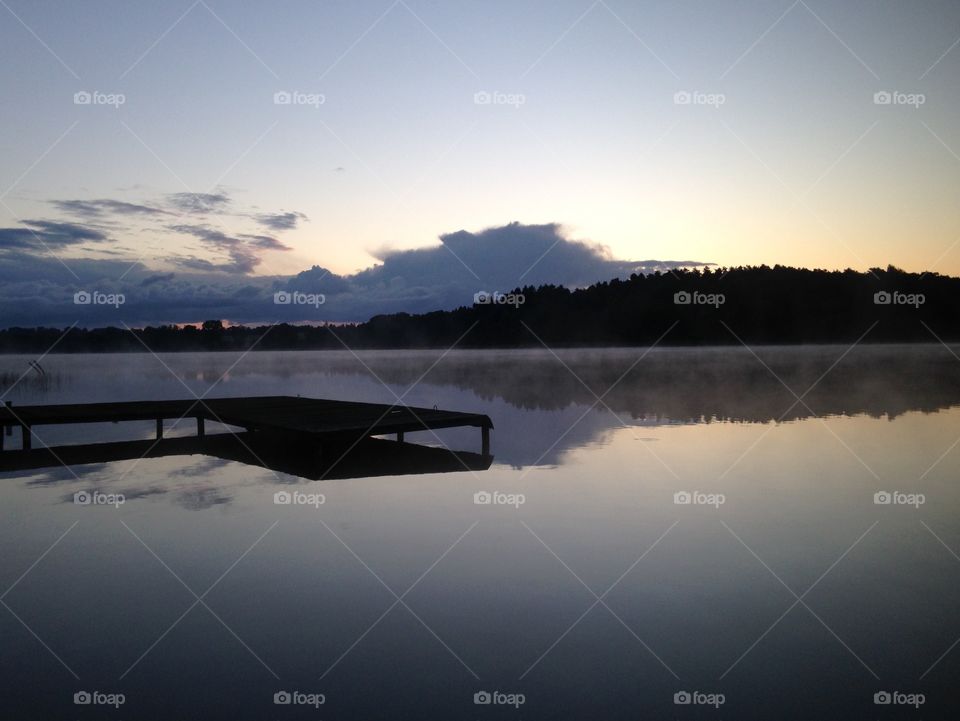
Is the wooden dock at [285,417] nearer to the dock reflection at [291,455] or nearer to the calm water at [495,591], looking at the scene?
the dock reflection at [291,455]

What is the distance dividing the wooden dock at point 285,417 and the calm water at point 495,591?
1.42m

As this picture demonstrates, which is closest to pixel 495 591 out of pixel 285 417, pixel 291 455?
pixel 291 455

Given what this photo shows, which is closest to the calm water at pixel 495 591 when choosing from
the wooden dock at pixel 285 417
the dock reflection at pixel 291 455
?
the dock reflection at pixel 291 455

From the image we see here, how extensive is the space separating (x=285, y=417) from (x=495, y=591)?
10.4 m

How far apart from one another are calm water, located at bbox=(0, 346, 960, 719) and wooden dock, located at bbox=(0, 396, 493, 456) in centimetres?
142

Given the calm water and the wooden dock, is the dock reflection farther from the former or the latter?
the calm water

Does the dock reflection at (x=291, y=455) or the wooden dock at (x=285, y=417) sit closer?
the dock reflection at (x=291, y=455)

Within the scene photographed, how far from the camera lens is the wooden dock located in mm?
15005

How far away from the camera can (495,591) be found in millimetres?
7430

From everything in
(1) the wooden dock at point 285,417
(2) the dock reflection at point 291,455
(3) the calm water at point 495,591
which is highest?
(1) the wooden dock at point 285,417

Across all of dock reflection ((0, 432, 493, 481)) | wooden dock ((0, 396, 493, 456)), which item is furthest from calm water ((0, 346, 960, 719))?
wooden dock ((0, 396, 493, 456))

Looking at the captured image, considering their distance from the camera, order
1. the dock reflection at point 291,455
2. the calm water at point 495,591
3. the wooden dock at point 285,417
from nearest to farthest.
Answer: the calm water at point 495,591
the dock reflection at point 291,455
the wooden dock at point 285,417

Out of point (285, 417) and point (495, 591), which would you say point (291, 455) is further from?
point (495, 591)

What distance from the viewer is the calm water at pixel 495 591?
17.7 feet
